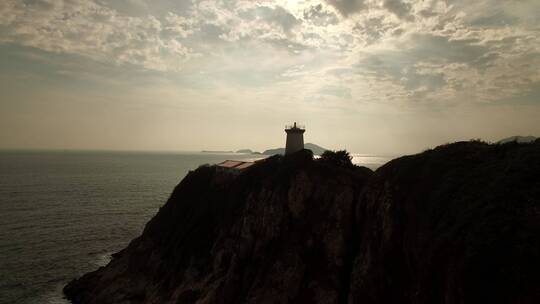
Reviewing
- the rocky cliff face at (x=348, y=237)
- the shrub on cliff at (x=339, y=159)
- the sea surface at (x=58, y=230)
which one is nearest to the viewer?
the rocky cliff face at (x=348, y=237)

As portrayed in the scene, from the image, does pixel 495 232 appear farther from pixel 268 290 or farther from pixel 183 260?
pixel 183 260

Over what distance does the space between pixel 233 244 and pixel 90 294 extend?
2202cm

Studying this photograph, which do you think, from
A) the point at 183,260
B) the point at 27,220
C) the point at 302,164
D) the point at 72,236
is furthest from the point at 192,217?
the point at 27,220

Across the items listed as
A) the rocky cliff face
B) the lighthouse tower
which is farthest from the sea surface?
the lighthouse tower

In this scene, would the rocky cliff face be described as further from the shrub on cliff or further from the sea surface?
the sea surface

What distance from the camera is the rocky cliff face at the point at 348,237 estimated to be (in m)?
15.6

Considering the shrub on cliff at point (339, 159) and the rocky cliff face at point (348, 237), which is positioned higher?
the shrub on cliff at point (339, 159)

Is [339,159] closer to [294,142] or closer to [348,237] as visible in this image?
[348,237]

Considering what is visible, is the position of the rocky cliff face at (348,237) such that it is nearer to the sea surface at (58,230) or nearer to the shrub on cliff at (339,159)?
the shrub on cliff at (339,159)

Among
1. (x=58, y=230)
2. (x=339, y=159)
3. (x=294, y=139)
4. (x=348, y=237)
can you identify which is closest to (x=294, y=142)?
(x=294, y=139)

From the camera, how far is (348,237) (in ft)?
93.5

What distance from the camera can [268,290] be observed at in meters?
29.0

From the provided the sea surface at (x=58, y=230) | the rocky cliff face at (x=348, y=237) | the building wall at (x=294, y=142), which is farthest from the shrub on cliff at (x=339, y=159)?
the sea surface at (x=58, y=230)

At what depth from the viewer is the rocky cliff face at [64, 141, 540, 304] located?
1560cm
